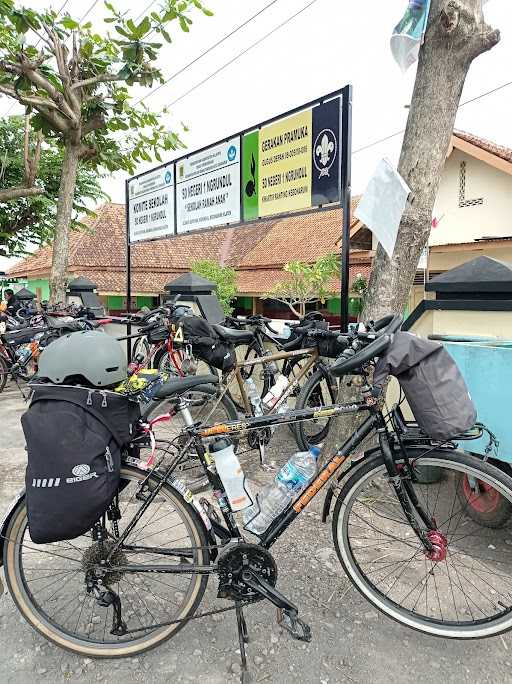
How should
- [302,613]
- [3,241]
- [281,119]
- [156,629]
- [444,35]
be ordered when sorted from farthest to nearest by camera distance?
1. [3,241]
2. [281,119]
3. [444,35]
4. [302,613]
5. [156,629]

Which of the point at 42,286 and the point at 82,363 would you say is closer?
the point at 82,363

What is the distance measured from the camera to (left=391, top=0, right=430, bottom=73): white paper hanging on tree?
2.81m

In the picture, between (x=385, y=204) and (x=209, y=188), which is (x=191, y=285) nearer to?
(x=209, y=188)

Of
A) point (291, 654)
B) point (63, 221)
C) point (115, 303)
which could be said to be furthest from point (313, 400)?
point (115, 303)

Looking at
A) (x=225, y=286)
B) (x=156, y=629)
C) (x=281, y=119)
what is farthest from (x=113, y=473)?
(x=225, y=286)

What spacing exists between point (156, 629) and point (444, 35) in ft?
11.5

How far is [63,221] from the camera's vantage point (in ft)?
27.7

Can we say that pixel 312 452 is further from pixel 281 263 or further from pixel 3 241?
pixel 281 263

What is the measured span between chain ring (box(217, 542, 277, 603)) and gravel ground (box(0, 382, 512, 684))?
271 millimetres

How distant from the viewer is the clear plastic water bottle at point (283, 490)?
1961 millimetres

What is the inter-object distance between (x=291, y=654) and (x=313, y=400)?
7.54ft

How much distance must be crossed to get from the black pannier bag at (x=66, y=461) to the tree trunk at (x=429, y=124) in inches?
61.1

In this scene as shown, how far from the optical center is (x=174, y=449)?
1986 millimetres

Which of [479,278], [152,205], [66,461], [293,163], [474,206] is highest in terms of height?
[474,206]
